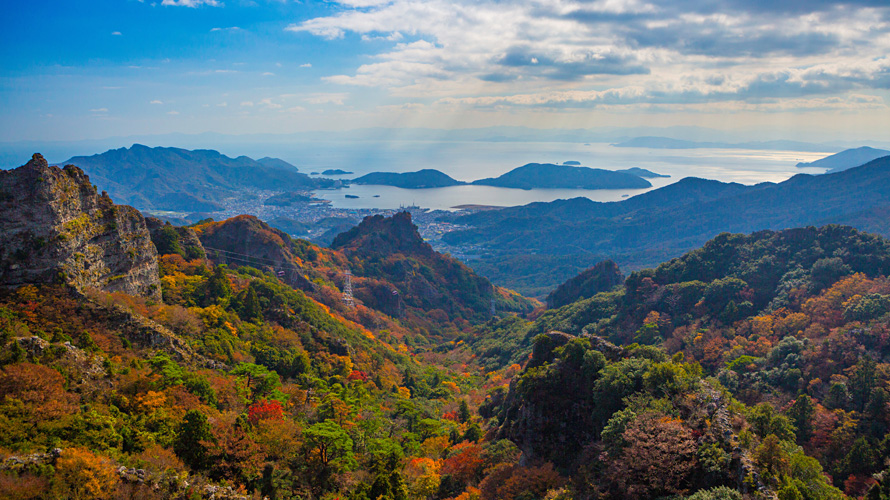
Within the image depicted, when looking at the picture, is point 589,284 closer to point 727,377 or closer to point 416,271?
point 416,271

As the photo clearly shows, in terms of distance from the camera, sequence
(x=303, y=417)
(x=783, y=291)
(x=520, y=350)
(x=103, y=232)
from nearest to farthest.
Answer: (x=303, y=417), (x=103, y=232), (x=783, y=291), (x=520, y=350)

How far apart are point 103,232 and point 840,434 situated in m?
51.8

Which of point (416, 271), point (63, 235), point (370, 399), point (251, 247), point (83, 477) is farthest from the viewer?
point (416, 271)

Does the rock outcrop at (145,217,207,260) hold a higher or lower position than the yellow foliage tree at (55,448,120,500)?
higher

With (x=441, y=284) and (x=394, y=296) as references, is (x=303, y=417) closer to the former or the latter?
(x=394, y=296)

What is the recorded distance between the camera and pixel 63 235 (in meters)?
29.6

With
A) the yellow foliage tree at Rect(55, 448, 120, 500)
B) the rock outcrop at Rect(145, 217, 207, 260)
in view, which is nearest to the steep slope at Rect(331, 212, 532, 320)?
the rock outcrop at Rect(145, 217, 207, 260)

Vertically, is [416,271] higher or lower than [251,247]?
lower

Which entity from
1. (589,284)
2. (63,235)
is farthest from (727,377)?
(589,284)

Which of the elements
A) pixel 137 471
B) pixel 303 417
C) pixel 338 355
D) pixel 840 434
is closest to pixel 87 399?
pixel 137 471

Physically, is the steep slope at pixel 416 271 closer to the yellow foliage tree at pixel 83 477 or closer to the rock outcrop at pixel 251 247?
the rock outcrop at pixel 251 247

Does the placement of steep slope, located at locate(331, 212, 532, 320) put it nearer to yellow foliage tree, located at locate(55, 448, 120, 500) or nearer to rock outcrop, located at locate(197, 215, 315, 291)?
rock outcrop, located at locate(197, 215, 315, 291)

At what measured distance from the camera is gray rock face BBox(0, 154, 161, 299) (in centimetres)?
2769

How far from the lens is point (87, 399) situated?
68.8ft
